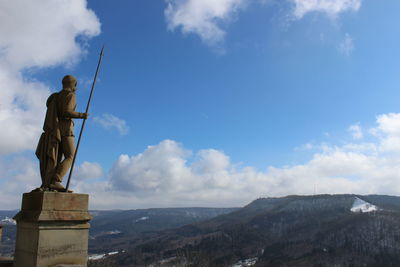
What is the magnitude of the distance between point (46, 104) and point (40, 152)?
1237mm

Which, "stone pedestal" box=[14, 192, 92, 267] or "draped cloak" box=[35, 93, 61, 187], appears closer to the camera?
"stone pedestal" box=[14, 192, 92, 267]

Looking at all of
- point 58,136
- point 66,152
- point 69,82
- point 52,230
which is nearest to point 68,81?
point 69,82

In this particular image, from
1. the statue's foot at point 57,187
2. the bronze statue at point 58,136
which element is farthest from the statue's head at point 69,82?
the statue's foot at point 57,187

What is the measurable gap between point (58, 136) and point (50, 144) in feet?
0.90

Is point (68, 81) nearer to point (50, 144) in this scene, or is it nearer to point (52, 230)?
point (50, 144)

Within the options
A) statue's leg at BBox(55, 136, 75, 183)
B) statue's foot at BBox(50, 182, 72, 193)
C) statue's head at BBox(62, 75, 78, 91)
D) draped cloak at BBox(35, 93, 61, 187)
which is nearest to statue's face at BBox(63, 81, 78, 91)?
statue's head at BBox(62, 75, 78, 91)

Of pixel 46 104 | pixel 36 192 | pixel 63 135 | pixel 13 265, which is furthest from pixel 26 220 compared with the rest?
pixel 46 104

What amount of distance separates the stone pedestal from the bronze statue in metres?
0.68

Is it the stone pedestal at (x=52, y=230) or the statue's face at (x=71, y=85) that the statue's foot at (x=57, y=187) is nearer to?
the stone pedestal at (x=52, y=230)

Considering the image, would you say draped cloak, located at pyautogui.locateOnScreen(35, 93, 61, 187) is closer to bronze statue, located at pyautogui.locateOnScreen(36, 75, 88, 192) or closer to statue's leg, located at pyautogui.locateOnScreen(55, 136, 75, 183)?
bronze statue, located at pyautogui.locateOnScreen(36, 75, 88, 192)

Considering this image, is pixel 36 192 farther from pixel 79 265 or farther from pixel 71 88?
pixel 71 88

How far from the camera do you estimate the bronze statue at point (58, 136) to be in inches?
379

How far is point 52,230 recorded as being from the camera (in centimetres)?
873

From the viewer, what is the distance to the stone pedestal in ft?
28.1
